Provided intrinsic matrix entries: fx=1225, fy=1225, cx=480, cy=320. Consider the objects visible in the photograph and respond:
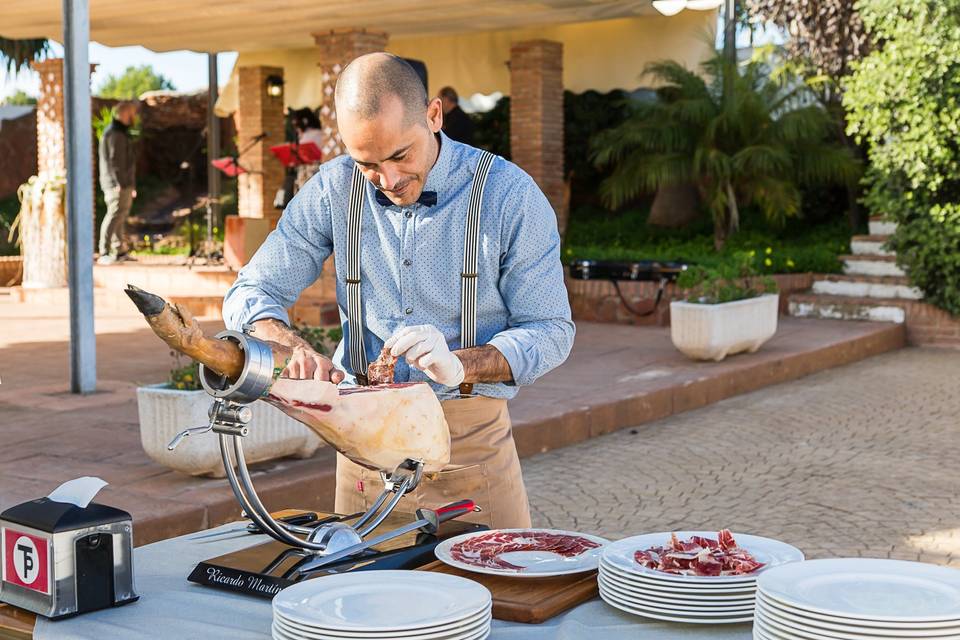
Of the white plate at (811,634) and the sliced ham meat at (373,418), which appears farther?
the sliced ham meat at (373,418)

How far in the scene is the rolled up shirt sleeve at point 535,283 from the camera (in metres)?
2.35

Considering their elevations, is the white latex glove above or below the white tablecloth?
above

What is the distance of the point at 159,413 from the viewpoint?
17.1 ft

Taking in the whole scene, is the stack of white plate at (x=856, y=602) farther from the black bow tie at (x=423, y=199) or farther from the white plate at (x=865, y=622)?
the black bow tie at (x=423, y=199)

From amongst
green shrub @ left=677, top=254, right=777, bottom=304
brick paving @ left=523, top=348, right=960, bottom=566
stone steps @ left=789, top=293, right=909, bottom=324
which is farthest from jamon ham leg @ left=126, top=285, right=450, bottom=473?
stone steps @ left=789, top=293, right=909, bottom=324

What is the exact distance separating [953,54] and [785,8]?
400cm

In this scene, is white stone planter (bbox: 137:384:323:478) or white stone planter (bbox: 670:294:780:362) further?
white stone planter (bbox: 670:294:780:362)

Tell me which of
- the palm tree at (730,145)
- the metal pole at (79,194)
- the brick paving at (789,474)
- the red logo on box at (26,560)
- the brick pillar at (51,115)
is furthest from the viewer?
the brick pillar at (51,115)

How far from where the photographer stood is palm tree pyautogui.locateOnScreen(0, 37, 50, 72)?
81.7 ft

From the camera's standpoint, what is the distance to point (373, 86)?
2.09 m

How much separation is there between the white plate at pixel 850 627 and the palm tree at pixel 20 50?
25307mm

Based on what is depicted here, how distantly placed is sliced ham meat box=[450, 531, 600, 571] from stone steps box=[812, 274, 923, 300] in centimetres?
1081

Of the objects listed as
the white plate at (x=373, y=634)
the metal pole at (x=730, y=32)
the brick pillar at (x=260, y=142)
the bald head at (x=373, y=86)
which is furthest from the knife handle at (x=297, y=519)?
the brick pillar at (x=260, y=142)

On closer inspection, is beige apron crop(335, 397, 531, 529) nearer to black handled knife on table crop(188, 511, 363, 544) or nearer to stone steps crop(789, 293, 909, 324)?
black handled knife on table crop(188, 511, 363, 544)
